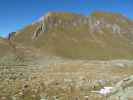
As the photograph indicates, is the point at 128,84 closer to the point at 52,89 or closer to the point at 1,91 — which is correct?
the point at 52,89

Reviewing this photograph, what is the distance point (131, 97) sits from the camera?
1641 centimetres

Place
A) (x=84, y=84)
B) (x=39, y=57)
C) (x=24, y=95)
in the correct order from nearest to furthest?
(x=24, y=95)
(x=84, y=84)
(x=39, y=57)

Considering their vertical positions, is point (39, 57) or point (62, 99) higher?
point (39, 57)

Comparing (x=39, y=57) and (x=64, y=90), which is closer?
(x=64, y=90)

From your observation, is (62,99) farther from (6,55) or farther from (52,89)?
(6,55)

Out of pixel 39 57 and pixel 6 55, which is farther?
pixel 39 57

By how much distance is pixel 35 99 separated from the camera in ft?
63.9

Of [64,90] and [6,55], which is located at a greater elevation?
[6,55]

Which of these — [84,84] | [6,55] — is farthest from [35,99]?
[6,55]

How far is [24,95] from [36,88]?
3622 mm

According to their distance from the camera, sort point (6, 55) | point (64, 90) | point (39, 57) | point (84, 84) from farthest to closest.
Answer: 1. point (39, 57)
2. point (6, 55)
3. point (84, 84)
4. point (64, 90)

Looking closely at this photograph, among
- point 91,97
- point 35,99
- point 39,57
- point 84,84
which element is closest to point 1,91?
point 35,99

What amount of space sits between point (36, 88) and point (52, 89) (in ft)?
5.12

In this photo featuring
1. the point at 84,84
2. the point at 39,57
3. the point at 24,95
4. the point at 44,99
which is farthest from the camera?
the point at 39,57
